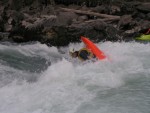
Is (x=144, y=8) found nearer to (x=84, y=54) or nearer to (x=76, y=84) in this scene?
(x=84, y=54)

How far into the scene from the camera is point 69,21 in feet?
39.5

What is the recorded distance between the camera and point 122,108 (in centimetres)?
606

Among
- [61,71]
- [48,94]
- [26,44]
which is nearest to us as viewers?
[48,94]

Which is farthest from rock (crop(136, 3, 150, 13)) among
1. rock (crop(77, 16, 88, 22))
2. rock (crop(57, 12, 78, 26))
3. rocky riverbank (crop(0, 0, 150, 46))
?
rock (crop(57, 12, 78, 26))

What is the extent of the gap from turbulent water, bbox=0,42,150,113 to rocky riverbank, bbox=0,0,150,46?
A: 1.76 meters

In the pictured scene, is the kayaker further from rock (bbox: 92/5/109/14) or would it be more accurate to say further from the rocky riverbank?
rock (bbox: 92/5/109/14)

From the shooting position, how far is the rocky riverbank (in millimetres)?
11656

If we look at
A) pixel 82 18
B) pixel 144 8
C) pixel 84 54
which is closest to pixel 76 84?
pixel 84 54

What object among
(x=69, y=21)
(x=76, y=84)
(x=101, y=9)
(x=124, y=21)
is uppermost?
(x=101, y=9)

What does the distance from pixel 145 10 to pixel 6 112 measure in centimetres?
912

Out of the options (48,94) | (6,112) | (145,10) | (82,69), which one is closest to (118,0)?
(145,10)

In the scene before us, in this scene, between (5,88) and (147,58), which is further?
(147,58)

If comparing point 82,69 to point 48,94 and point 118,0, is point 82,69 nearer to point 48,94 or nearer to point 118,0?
point 48,94

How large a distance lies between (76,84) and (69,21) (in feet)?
17.4
